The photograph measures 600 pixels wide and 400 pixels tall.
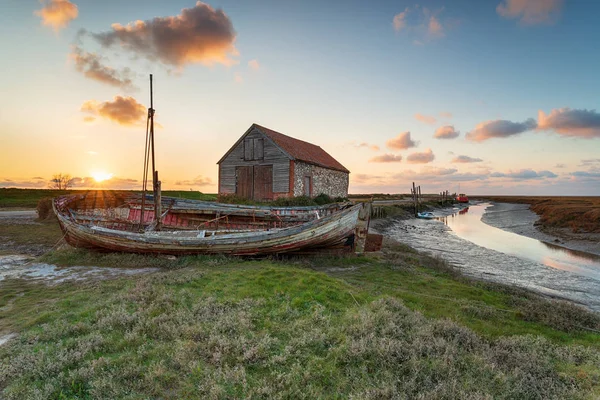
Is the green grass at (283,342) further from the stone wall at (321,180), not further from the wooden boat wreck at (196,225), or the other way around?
the stone wall at (321,180)

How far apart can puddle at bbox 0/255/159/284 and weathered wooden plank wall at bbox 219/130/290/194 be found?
618 inches

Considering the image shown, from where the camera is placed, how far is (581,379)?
4.27 metres

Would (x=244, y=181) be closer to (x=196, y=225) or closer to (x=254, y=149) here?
(x=254, y=149)

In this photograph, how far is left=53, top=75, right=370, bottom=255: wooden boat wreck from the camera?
11320 mm

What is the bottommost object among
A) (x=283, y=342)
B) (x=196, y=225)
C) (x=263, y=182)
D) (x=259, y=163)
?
(x=283, y=342)

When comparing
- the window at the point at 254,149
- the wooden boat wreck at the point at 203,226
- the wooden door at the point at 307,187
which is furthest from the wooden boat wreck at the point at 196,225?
the window at the point at 254,149

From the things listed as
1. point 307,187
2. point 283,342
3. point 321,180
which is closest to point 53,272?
point 283,342

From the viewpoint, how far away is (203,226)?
47.5ft

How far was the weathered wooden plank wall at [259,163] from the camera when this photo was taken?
2505cm

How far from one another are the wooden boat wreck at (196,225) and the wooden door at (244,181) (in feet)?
36.4

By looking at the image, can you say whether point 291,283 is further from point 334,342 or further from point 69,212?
point 69,212

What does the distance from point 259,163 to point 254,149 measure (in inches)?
53.4

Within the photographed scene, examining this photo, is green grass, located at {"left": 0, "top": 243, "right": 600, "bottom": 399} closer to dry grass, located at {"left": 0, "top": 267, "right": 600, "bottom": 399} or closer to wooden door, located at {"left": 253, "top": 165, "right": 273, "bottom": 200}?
dry grass, located at {"left": 0, "top": 267, "right": 600, "bottom": 399}

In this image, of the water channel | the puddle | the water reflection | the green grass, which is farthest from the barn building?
the green grass
